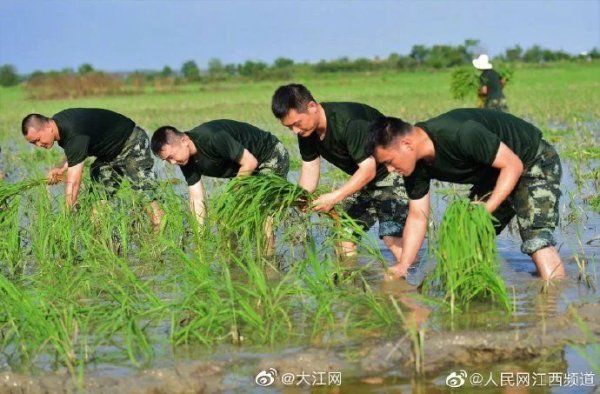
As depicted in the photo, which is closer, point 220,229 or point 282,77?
point 220,229

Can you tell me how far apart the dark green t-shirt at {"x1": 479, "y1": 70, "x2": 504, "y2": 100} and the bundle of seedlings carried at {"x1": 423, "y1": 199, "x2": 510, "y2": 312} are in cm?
1110

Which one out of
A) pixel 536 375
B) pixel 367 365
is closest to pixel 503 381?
pixel 536 375

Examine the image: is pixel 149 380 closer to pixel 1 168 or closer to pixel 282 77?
pixel 1 168

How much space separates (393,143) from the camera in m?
5.12

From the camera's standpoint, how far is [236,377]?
4.45 m

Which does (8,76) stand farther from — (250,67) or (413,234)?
(413,234)

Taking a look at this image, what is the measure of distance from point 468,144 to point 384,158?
500 millimetres

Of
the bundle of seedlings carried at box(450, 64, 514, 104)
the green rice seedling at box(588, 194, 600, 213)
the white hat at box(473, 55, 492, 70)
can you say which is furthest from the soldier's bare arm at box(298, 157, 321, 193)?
the bundle of seedlings carried at box(450, 64, 514, 104)

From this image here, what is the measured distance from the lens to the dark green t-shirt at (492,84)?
52.4ft

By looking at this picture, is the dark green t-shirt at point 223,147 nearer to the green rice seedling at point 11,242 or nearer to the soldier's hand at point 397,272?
the green rice seedling at point 11,242

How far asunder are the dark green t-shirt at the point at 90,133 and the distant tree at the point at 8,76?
5813cm

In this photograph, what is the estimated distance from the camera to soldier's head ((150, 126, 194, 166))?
6.66 m

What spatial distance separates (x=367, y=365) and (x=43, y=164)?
10.8 metres

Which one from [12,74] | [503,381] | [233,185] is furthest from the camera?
[12,74]
